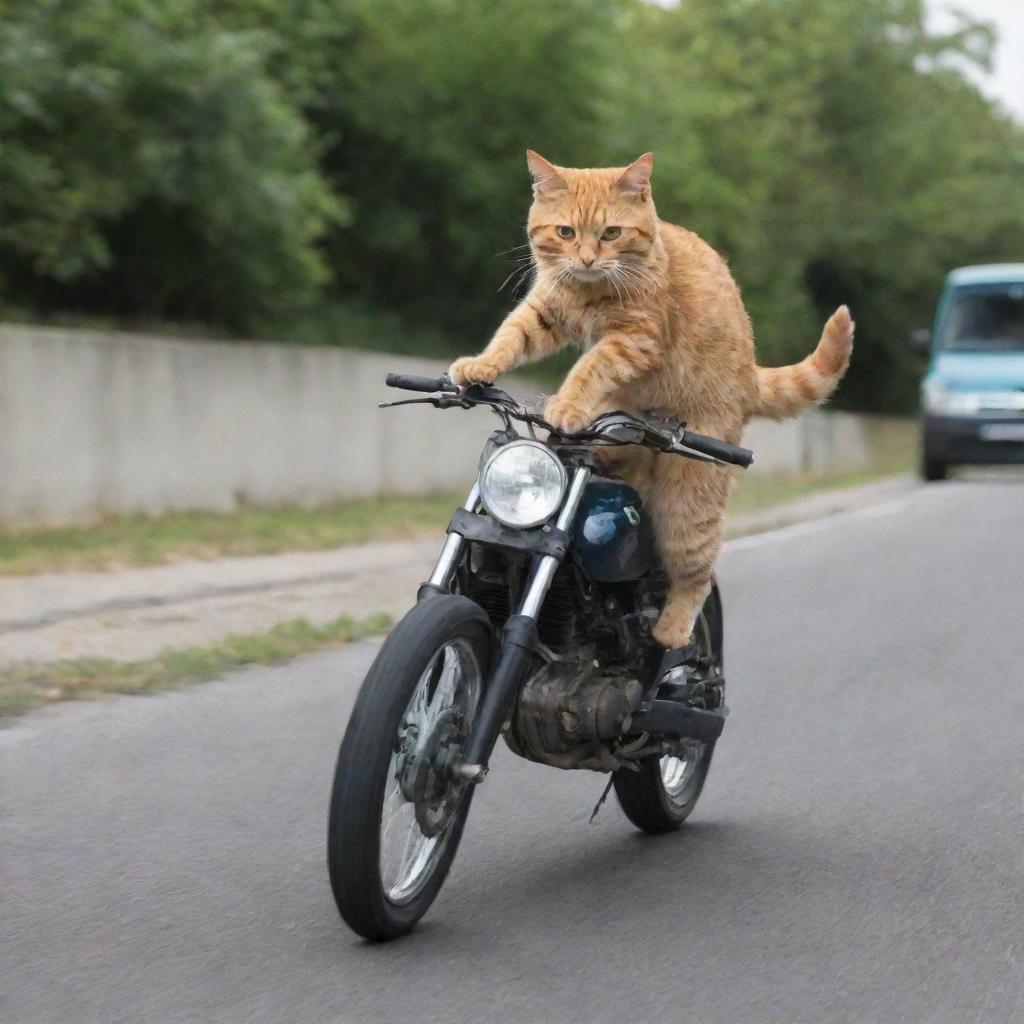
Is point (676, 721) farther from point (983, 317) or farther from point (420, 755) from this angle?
point (983, 317)

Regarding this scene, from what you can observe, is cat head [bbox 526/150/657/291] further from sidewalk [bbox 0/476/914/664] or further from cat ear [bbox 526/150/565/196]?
sidewalk [bbox 0/476/914/664]

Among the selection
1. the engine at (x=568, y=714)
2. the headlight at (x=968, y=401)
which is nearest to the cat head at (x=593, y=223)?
the engine at (x=568, y=714)

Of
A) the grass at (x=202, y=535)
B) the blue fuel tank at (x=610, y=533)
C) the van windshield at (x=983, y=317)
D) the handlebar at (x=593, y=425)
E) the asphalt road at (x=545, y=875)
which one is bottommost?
the grass at (x=202, y=535)

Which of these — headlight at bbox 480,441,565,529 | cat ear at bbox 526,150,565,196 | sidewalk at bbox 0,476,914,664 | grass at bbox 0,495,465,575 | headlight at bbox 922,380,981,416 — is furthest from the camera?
headlight at bbox 922,380,981,416

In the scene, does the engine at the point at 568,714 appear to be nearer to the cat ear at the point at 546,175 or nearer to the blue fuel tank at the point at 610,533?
the blue fuel tank at the point at 610,533

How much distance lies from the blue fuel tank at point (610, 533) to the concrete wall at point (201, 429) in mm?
9002

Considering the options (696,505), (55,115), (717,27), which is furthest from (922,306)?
(696,505)

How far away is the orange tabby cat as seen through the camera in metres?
5.01

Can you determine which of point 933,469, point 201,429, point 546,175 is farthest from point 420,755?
point 933,469

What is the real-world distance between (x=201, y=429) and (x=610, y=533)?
37.6 feet

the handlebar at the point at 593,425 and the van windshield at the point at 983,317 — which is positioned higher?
the van windshield at the point at 983,317

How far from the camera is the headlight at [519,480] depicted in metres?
4.64

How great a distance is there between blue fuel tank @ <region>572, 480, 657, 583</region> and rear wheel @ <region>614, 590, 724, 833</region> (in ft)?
2.16

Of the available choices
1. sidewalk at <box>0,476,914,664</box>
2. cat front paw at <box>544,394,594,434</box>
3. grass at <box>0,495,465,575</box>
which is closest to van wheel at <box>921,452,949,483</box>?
grass at <box>0,495,465,575</box>
